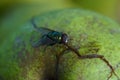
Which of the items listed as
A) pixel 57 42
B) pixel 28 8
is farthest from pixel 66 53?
pixel 28 8

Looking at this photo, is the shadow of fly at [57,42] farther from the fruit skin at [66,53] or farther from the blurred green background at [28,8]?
the blurred green background at [28,8]

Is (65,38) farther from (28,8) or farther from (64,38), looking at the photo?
(28,8)

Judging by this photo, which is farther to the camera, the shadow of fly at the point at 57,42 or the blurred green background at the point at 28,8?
the blurred green background at the point at 28,8

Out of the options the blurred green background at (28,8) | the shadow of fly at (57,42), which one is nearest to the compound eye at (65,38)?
the shadow of fly at (57,42)

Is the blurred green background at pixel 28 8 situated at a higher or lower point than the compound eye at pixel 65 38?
higher

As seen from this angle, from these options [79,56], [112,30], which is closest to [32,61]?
[79,56]

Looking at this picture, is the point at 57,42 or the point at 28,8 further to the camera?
the point at 28,8

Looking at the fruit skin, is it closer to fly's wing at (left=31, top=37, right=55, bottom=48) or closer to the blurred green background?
fly's wing at (left=31, top=37, right=55, bottom=48)

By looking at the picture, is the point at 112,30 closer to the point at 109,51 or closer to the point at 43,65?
the point at 109,51
